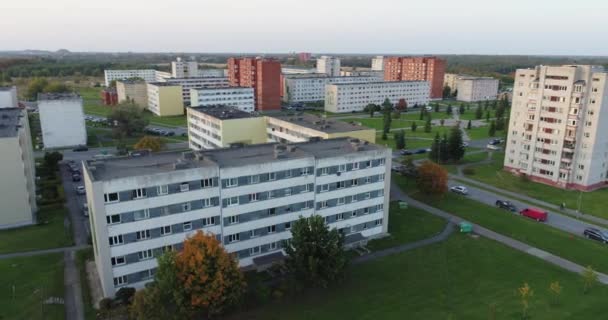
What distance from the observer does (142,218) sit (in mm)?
36000

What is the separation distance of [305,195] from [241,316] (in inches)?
560

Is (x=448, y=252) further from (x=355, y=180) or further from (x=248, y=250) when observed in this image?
(x=248, y=250)

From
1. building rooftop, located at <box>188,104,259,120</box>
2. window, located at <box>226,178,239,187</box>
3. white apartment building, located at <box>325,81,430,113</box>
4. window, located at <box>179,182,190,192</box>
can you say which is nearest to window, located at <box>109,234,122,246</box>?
window, located at <box>179,182,190,192</box>

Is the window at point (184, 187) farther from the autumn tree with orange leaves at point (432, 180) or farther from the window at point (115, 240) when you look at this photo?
the autumn tree with orange leaves at point (432, 180)

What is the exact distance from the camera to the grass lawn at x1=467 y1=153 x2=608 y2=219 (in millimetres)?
60812

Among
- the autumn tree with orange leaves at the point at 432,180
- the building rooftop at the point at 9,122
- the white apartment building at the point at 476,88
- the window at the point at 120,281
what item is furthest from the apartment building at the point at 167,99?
the white apartment building at the point at 476,88

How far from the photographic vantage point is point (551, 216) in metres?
57.0

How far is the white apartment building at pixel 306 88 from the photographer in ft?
575

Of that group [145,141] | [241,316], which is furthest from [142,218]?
[145,141]

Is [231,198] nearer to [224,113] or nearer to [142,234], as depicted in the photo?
[142,234]

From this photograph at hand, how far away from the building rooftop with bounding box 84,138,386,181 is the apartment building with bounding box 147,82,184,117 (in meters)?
98.7

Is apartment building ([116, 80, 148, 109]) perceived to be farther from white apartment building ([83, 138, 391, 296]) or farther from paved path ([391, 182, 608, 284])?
white apartment building ([83, 138, 391, 296])

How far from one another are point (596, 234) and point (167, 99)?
122 m

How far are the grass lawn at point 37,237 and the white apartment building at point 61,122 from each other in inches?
1830
